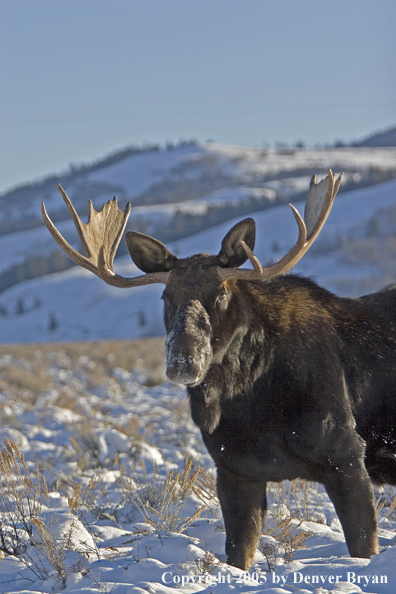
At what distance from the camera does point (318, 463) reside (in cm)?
376

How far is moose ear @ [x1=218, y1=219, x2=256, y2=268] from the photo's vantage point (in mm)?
4207

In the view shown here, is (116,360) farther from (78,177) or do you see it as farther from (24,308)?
(78,177)

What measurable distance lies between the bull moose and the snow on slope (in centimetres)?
4323

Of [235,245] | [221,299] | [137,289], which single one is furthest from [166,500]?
[137,289]

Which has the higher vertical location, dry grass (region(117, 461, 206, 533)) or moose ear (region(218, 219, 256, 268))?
moose ear (region(218, 219, 256, 268))

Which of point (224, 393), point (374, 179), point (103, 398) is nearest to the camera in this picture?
point (224, 393)

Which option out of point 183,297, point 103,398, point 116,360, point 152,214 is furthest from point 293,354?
Answer: point 152,214

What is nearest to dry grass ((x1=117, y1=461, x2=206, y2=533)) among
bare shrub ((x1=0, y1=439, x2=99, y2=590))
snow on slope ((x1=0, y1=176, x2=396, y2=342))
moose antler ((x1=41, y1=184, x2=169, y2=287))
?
bare shrub ((x1=0, y1=439, x2=99, y2=590))

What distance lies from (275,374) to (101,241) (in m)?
1.67

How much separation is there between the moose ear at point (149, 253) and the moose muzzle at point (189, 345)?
0.47m

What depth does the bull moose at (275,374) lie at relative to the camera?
3738 millimetres

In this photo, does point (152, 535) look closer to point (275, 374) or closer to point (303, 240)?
point (275, 374)

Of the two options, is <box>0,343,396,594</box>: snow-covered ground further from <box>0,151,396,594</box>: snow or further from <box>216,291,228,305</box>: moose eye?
<box>216,291,228,305</box>: moose eye

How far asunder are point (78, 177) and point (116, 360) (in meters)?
152
